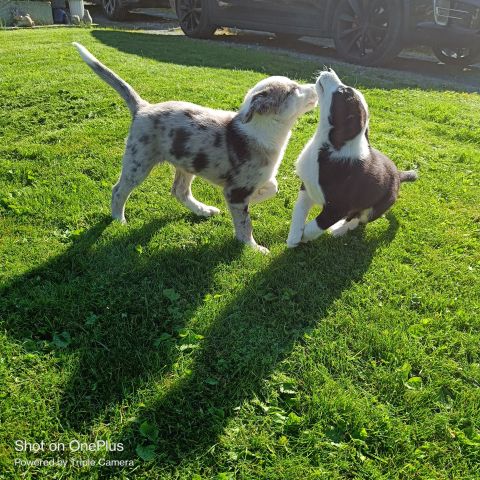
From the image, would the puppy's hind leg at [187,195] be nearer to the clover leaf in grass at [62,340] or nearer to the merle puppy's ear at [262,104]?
the merle puppy's ear at [262,104]

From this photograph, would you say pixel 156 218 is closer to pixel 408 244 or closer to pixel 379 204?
pixel 379 204

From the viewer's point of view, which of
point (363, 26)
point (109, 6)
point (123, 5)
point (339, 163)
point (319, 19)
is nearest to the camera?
point (339, 163)

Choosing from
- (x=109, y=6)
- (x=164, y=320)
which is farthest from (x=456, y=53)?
(x=109, y=6)

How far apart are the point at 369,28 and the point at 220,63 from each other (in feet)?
9.72

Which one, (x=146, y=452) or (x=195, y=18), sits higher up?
(x=195, y=18)

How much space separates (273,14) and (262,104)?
7931 millimetres

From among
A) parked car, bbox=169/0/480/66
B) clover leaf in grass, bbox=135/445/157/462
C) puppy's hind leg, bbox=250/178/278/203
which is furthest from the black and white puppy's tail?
parked car, bbox=169/0/480/66

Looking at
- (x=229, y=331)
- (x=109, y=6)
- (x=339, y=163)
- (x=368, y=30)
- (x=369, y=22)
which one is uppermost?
(x=109, y=6)

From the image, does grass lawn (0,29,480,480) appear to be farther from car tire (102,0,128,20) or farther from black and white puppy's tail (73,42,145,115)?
car tire (102,0,128,20)

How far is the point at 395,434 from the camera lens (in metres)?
2.63

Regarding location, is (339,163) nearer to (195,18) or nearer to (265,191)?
(265,191)

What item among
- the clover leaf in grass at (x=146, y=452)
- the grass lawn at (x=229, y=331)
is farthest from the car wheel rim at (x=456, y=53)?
the clover leaf in grass at (x=146, y=452)

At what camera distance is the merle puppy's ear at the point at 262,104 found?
3719mm

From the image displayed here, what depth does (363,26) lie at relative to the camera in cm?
913
